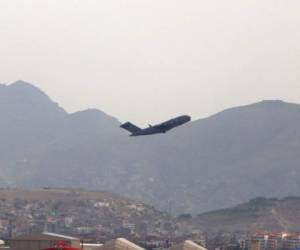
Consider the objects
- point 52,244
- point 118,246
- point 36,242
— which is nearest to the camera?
point 118,246

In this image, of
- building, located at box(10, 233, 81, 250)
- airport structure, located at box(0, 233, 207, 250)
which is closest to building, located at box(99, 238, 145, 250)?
airport structure, located at box(0, 233, 207, 250)

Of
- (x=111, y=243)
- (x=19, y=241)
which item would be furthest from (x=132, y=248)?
(x=19, y=241)

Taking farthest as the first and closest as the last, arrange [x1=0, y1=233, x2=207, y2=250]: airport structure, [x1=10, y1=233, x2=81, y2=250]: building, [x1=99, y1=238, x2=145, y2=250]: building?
[x1=10, y1=233, x2=81, y2=250]: building
[x1=0, y1=233, x2=207, y2=250]: airport structure
[x1=99, y1=238, x2=145, y2=250]: building

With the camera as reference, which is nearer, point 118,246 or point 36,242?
point 118,246

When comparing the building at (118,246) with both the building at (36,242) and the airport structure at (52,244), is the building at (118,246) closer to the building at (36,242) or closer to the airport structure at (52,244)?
the airport structure at (52,244)

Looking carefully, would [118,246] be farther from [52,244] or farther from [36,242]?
[36,242]

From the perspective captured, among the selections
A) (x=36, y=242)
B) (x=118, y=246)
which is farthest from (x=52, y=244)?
(x=118, y=246)

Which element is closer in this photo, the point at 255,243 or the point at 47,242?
the point at 47,242

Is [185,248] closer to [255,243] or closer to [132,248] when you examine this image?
[132,248]

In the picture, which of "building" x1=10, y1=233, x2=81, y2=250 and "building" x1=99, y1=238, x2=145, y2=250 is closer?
"building" x1=99, y1=238, x2=145, y2=250

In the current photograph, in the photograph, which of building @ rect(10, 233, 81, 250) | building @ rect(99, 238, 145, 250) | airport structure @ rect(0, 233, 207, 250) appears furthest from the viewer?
building @ rect(10, 233, 81, 250)

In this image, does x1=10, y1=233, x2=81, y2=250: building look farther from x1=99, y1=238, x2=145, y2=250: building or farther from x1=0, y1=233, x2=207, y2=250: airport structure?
x1=99, y1=238, x2=145, y2=250: building
